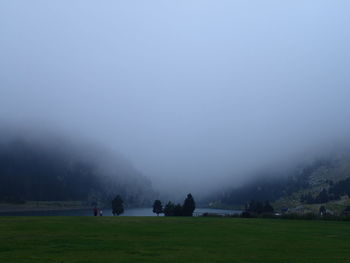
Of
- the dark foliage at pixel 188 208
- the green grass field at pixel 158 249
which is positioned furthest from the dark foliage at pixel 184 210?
the green grass field at pixel 158 249

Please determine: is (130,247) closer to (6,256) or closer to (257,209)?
(6,256)

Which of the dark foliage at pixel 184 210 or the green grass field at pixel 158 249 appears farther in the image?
the dark foliage at pixel 184 210

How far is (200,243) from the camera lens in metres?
32.6

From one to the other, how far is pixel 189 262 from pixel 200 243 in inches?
384

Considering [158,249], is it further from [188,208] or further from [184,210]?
[188,208]

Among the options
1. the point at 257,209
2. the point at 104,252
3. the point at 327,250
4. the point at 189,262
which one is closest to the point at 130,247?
the point at 104,252

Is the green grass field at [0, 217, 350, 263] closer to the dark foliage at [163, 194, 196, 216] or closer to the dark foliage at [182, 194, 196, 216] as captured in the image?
the dark foliage at [182, 194, 196, 216]

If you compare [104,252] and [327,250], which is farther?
[327,250]

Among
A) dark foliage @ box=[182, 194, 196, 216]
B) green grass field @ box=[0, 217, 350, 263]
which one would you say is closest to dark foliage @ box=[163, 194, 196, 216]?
dark foliage @ box=[182, 194, 196, 216]

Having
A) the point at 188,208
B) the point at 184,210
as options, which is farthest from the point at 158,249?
the point at 188,208

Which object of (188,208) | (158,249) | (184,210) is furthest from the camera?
(188,208)

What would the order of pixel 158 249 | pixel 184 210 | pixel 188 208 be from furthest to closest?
pixel 188 208, pixel 184 210, pixel 158 249

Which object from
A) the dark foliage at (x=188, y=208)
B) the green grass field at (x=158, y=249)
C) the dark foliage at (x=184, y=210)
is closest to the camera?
the green grass field at (x=158, y=249)

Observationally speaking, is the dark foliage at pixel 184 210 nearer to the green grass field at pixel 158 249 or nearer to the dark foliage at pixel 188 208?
the dark foliage at pixel 188 208
